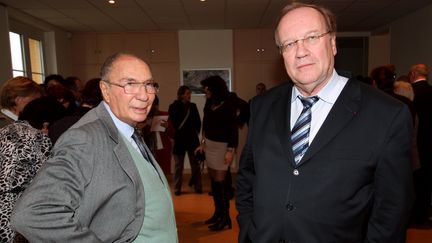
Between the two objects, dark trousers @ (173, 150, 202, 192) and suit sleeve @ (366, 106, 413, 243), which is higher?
suit sleeve @ (366, 106, 413, 243)

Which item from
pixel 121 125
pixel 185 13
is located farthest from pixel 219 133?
pixel 185 13

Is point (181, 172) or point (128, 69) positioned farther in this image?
point (181, 172)

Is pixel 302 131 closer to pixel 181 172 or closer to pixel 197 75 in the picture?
pixel 181 172

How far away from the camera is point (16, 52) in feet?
19.0

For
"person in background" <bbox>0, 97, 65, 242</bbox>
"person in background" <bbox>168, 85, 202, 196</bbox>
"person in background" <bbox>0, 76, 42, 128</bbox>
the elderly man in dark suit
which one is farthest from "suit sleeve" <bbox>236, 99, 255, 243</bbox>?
"person in background" <bbox>168, 85, 202, 196</bbox>

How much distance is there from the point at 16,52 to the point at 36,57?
2.47 feet

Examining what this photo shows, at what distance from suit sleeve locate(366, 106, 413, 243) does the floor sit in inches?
104

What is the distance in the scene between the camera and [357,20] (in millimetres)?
6648

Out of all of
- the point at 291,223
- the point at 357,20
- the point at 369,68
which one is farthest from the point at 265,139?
the point at 369,68

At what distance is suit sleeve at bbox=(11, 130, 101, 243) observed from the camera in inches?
38.8

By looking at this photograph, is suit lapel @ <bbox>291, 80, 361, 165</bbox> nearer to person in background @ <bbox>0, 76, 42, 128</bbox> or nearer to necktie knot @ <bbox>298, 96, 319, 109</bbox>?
necktie knot @ <bbox>298, 96, 319, 109</bbox>

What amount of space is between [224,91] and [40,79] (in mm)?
4488

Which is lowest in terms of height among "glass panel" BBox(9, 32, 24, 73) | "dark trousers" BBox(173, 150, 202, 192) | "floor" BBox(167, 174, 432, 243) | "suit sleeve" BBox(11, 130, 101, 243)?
"floor" BBox(167, 174, 432, 243)

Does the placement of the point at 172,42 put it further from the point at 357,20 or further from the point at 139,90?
the point at 139,90
